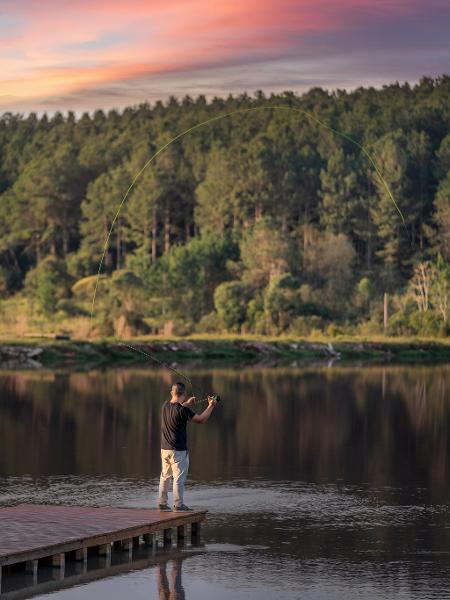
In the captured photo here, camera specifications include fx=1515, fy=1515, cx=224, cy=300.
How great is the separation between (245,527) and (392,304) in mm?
67268

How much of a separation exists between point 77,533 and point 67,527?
0.40m

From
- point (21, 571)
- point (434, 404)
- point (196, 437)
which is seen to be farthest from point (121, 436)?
point (21, 571)

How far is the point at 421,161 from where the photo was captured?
110m

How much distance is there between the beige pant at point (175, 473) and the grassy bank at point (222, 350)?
41.0 m

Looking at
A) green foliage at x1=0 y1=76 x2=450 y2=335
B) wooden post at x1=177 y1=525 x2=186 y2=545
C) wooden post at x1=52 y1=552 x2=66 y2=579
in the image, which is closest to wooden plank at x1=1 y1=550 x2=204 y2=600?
wooden post at x1=52 y1=552 x2=66 y2=579

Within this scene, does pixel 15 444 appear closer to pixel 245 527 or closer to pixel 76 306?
pixel 245 527

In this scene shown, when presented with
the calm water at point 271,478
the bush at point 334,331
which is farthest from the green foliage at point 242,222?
the calm water at point 271,478

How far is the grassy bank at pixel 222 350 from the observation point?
204 feet

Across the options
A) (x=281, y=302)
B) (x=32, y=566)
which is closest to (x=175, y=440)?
A: (x=32, y=566)

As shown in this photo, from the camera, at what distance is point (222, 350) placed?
67.1 meters

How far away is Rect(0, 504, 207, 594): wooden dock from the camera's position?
1423cm

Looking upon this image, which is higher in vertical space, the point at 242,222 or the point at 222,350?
the point at 242,222

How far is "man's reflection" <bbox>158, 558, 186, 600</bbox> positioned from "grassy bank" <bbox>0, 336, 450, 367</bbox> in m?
43.2

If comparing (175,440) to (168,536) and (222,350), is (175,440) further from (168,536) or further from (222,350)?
(222,350)
